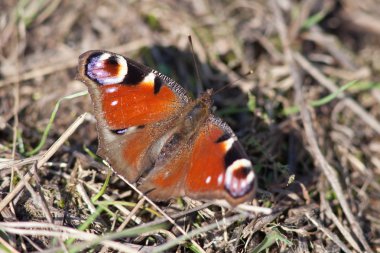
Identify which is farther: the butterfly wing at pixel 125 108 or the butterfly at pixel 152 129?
the butterfly wing at pixel 125 108

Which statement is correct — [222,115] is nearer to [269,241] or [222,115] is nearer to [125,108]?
[125,108]

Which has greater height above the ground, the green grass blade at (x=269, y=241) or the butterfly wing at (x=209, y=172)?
the butterfly wing at (x=209, y=172)

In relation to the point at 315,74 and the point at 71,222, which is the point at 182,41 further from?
the point at 71,222

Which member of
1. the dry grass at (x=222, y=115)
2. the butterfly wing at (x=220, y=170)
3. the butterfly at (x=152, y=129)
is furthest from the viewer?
the dry grass at (x=222, y=115)

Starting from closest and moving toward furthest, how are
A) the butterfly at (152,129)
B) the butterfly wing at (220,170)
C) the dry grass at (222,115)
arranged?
the butterfly wing at (220,170) → the butterfly at (152,129) → the dry grass at (222,115)

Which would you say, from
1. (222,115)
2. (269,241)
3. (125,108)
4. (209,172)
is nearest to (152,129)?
(125,108)

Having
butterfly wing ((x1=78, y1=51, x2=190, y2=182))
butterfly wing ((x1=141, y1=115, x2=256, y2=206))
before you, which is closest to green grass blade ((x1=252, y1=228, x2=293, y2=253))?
butterfly wing ((x1=141, y1=115, x2=256, y2=206))

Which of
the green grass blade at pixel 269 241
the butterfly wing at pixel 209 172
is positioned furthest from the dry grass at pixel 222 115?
the butterfly wing at pixel 209 172

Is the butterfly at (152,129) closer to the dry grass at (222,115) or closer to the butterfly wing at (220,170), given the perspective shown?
the butterfly wing at (220,170)
